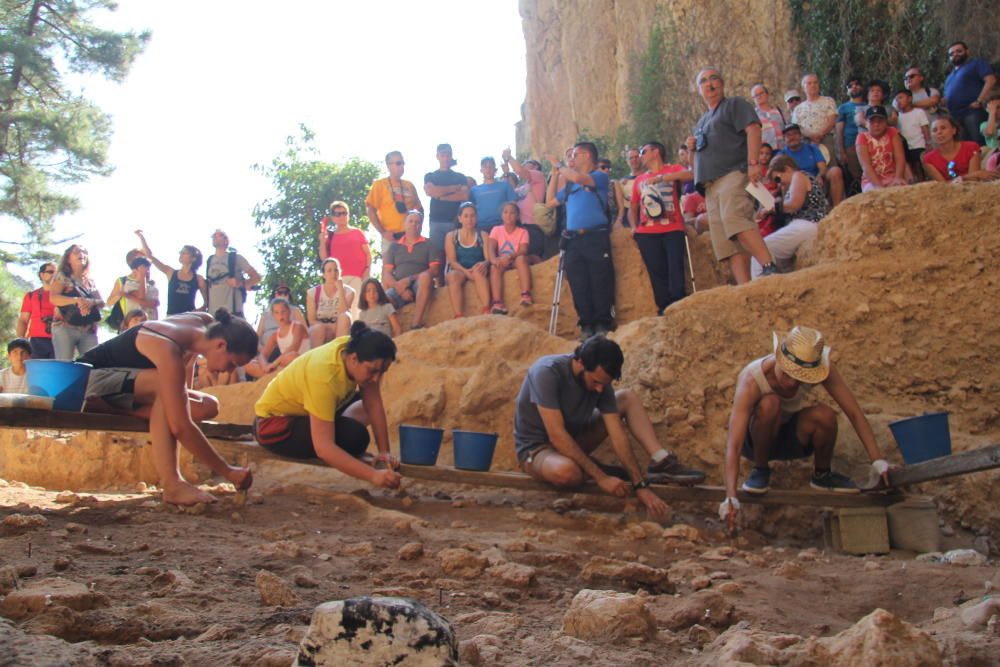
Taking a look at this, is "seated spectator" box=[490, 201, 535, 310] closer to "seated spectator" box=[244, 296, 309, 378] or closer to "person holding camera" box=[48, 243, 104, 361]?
"seated spectator" box=[244, 296, 309, 378]

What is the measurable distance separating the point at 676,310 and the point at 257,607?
390 centimetres

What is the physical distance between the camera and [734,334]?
6.07m

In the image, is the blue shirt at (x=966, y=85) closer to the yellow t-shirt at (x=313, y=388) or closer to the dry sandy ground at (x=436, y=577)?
the dry sandy ground at (x=436, y=577)

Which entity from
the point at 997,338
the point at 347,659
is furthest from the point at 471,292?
the point at 347,659

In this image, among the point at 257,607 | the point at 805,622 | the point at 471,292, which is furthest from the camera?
the point at 471,292

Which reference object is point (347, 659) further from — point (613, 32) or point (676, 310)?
point (613, 32)

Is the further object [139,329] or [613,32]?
[613,32]

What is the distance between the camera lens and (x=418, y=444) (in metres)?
5.30

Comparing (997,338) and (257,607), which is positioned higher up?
(997,338)

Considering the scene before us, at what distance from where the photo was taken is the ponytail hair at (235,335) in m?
4.50

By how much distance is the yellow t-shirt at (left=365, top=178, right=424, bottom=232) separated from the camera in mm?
8938

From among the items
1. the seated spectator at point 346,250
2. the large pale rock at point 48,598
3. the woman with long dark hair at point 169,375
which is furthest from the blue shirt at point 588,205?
the large pale rock at point 48,598

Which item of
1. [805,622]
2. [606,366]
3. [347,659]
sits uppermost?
[606,366]

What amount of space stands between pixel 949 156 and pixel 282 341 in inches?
231
